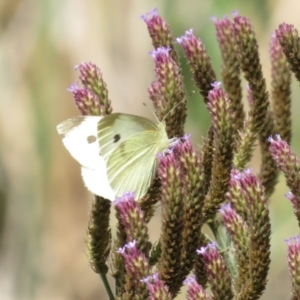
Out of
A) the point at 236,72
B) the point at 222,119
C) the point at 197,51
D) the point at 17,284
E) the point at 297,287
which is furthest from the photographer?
the point at 17,284

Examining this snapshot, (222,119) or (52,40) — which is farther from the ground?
(52,40)

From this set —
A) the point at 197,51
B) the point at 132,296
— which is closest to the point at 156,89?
the point at 197,51

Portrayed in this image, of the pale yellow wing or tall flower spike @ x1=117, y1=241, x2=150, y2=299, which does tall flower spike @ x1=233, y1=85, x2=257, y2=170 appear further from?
tall flower spike @ x1=117, y1=241, x2=150, y2=299

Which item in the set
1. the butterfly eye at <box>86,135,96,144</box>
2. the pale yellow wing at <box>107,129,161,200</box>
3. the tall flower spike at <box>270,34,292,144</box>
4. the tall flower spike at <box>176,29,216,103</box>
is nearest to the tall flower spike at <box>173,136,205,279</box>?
the pale yellow wing at <box>107,129,161,200</box>

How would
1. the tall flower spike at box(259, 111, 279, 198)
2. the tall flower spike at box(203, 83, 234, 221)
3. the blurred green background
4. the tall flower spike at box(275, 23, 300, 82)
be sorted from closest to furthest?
the tall flower spike at box(203, 83, 234, 221) < the tall flower spike at box(275, 23, 300, 82) < the tall flower spike at box(259, 111, 279, 198) < the blurred green background

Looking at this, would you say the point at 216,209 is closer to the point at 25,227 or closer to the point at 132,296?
the point at 132,296
